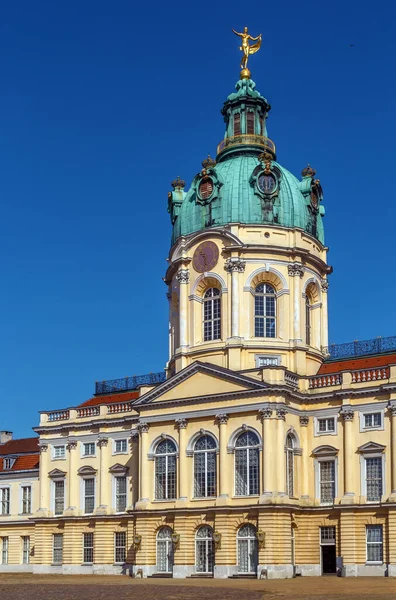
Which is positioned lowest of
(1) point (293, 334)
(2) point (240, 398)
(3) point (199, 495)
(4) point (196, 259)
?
(3) point (199, 495)

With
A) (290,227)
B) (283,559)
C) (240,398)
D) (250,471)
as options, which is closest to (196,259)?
(290,227)

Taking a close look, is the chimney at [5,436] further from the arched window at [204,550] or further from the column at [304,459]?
the column at [304,459]

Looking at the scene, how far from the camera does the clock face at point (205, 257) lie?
6303cm

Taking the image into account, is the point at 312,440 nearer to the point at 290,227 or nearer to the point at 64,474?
the point at 290,227

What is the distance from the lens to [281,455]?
2164 inches

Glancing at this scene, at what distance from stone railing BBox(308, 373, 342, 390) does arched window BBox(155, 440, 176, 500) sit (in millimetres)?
9296

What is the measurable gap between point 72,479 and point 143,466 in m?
9.17

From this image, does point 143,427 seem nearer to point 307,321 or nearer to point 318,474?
point 318,474

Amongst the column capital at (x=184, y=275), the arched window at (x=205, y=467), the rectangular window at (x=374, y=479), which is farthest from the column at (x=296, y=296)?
the rectangular window at (x=374, y=479)

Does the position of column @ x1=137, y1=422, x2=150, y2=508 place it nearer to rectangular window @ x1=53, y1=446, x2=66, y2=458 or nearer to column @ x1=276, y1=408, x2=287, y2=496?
column @ x1=276, y1=408, x2=287, y2=496

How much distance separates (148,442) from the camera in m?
60.8

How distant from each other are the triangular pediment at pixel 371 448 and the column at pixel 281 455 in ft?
14.8

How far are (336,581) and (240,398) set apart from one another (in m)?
12.2

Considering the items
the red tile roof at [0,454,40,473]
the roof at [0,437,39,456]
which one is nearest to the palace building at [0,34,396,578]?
the red tile roof at [0,454,40,473]
